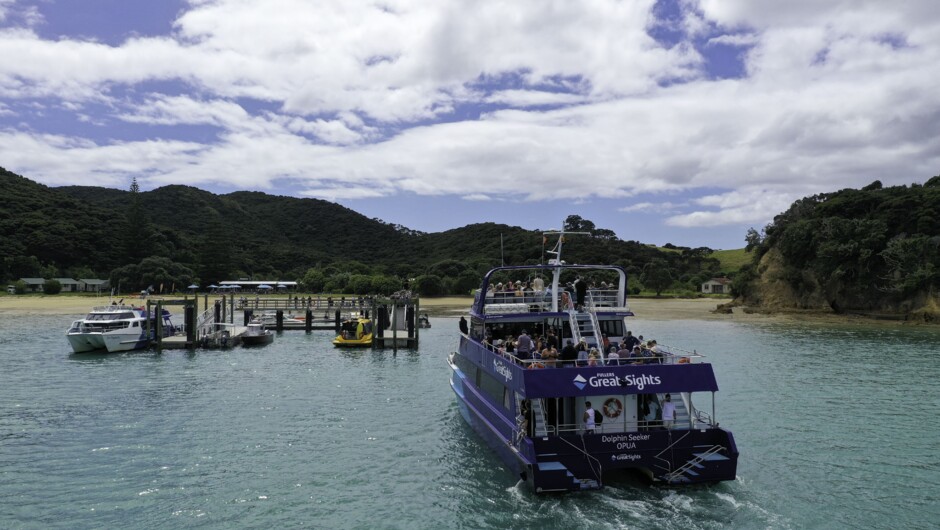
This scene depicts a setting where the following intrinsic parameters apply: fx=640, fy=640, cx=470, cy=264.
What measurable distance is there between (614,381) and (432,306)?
75.1 meters

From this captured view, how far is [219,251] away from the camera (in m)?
106

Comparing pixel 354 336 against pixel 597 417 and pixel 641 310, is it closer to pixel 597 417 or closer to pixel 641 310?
pixel 597 417

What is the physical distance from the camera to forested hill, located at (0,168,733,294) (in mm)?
102125

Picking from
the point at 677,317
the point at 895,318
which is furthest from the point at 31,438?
the point at 895,318

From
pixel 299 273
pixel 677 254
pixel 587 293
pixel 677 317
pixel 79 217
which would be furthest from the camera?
pixel 677 254

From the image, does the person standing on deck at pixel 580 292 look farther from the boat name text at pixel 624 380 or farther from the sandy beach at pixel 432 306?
the sandy beach at pixel 432 306

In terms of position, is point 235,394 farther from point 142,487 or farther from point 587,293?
point 587,293

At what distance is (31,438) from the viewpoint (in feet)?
69.5

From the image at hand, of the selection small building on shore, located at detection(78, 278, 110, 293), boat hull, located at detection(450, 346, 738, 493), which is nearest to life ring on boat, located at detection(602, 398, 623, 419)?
boat hull, located at detection(450, 346, 738, 493)

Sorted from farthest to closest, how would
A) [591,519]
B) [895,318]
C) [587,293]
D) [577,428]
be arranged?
Result: [895,318]
[587,293]
[577,428]
[591,519]

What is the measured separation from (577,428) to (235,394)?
1840 cm

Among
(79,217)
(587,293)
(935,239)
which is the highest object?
(79,217)

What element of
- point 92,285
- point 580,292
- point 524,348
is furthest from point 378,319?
point 92,285

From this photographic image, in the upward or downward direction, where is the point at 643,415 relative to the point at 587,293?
downward
